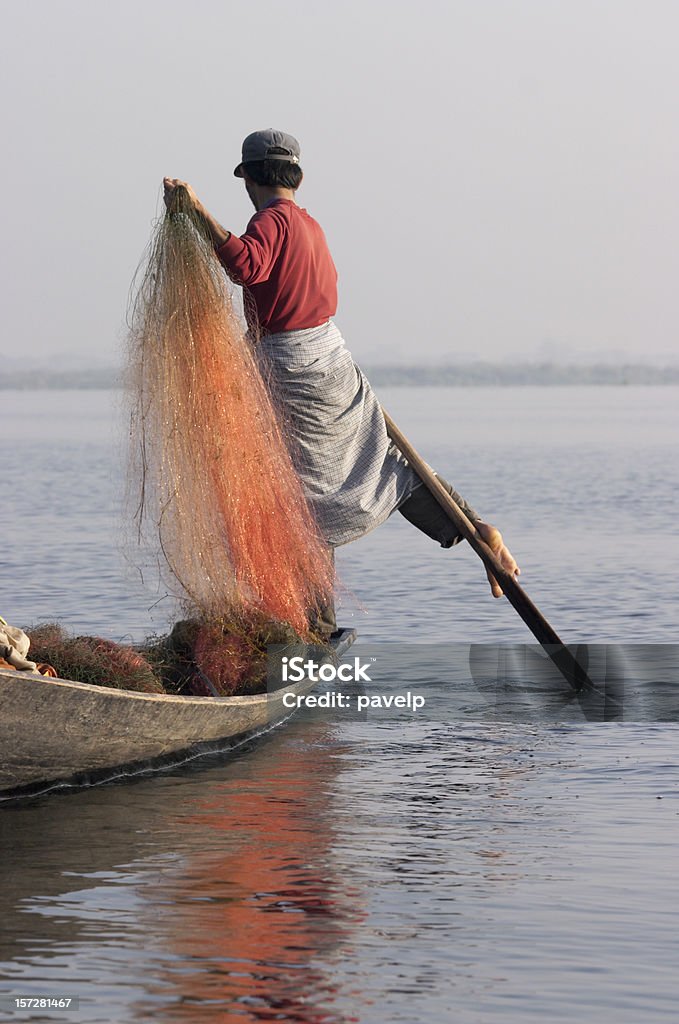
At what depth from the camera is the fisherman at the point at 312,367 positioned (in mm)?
6723

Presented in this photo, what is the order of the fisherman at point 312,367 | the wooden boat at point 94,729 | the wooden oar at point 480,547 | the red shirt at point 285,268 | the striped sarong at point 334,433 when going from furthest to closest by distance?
1. the wooden oar at point 480,547
2. the striped sarong at point 334,433
3. the fisherman at point 312,367
4. the red shirt at point 285,268
5. the wooden boat at point 94,729

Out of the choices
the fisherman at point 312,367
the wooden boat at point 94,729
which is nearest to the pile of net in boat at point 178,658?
the wooden boat at point 94,729

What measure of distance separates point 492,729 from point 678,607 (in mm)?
3961

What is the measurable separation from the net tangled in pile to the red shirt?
182 millimetres

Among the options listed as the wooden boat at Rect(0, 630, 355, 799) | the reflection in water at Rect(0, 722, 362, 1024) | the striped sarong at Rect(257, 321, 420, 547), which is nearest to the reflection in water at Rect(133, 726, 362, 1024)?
the reflection in water at Rect(0, 722, 362, 1024)

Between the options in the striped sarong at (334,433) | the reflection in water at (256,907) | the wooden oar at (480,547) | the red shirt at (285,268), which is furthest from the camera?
the wooden oar at (480,547)

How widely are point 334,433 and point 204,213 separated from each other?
126 centimetres

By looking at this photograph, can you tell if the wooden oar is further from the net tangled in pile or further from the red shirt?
the net tangled in pile

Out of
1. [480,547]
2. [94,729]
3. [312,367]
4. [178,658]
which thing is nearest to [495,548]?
[480,547]

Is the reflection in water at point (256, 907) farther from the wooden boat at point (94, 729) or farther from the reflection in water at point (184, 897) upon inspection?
the wooden boat at point (94, 729)

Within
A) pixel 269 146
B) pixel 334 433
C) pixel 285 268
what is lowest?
pixel 334 433

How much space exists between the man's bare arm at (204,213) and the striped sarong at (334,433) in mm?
603

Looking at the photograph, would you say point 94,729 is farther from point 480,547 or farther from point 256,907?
point 480,547

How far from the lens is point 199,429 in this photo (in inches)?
251
